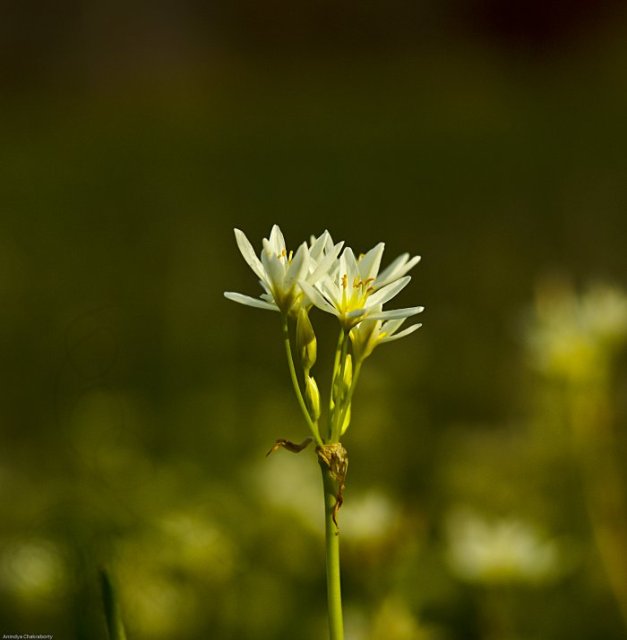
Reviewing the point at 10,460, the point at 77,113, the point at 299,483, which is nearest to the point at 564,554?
the point at 299,483

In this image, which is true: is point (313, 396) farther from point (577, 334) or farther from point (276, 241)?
point (577, 334)

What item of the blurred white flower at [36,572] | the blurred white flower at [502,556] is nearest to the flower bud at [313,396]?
the blurred white flower at [36,572]

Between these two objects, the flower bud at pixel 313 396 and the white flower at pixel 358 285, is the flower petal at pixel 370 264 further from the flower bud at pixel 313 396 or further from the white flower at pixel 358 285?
the flower bud at pixel 313 396

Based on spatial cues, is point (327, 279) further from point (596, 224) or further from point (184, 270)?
point (596, 224)

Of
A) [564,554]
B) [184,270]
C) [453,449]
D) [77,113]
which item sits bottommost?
[564,554]

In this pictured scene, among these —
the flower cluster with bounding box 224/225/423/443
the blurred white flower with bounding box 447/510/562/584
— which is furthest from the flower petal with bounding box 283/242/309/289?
the blurred white flower with bounding box 447/510/562/584

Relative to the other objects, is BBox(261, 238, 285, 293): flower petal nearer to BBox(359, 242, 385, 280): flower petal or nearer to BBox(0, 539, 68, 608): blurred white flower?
BBox(359, 242, 385, 280): flower petal
